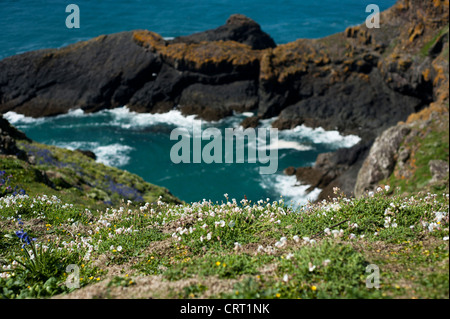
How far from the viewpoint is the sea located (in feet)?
150

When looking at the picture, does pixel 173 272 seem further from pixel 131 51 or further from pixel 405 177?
pixel 131 51

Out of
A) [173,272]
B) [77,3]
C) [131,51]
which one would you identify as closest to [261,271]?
[173,272]

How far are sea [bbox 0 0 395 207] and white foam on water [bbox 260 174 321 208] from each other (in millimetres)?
102

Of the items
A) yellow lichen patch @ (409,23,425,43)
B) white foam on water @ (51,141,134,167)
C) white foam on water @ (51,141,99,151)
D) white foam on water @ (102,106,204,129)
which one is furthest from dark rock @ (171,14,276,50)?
yellow lichen patch @ (409,23,425,43)

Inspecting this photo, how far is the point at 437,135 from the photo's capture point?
28453 millimetres

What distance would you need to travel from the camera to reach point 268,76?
57.9m

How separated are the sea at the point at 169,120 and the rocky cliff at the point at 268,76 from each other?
2.67 m

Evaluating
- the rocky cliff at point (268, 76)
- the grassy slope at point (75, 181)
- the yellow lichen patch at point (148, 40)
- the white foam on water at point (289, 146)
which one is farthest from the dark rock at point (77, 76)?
the grassy slope at point (75, 181)

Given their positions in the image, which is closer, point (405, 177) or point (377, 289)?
point (377, 289)

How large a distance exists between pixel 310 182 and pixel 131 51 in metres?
43.9

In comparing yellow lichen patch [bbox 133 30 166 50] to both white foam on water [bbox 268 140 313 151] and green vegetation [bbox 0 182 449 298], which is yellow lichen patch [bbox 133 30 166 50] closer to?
white foam on water [bbox 268 140 313 151]

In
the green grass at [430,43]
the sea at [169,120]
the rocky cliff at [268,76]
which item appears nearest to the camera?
the sea at [169,120]

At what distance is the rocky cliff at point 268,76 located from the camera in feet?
162

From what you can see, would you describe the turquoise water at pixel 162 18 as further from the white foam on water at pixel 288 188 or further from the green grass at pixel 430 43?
the white foam on water at pixel 288 188
